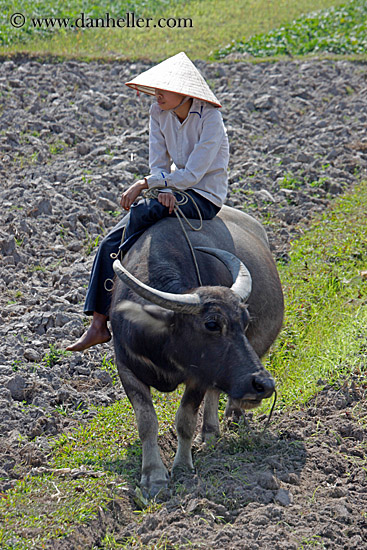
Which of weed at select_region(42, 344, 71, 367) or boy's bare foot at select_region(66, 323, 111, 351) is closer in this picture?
boy's bare foot at select_region(66, 323, 111, 351)

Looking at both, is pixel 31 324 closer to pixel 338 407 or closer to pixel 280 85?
pixel 338 407

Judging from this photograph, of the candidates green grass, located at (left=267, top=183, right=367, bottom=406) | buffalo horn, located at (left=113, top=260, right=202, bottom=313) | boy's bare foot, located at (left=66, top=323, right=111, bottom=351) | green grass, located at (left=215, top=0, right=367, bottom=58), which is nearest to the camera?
buffalo horn, located at (left=113, top=260, right=202, bottom=313)

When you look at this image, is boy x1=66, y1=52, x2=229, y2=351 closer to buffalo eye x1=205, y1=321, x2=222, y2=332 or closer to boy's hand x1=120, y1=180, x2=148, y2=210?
boy's hand x1=120, y1=180, x2=148, y2=210

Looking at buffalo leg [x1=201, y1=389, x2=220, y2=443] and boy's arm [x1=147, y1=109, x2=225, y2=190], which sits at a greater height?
boy's arm [x1=147, y1=109, x2=225, y2=190]

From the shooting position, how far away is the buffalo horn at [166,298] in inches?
130

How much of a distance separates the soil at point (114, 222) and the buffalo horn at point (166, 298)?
82 cm

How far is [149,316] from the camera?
11.4 feet

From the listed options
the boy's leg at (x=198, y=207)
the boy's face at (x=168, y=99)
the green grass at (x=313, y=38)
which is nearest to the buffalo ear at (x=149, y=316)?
the boy's leg at (x=198, y=207)

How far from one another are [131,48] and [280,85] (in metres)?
3.02

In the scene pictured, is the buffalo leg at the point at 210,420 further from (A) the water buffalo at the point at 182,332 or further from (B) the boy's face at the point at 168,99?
(B) the boy's face at the point at 168,99

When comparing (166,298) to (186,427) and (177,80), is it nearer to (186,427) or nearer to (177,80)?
(186,427)

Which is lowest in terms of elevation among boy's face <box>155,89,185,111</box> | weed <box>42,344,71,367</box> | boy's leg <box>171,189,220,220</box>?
weed <box>42,344,71,367</box>

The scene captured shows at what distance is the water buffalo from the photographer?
3.33 meters

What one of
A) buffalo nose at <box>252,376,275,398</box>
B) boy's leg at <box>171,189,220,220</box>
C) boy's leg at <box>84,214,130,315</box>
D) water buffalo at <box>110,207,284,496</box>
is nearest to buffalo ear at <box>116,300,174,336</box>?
water buffalo at <box>110,207,284,496</box>
